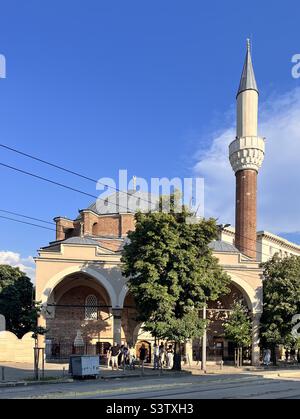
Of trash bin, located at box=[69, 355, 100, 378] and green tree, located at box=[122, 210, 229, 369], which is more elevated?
green tree, located at box=[122, 210, 229, 369]

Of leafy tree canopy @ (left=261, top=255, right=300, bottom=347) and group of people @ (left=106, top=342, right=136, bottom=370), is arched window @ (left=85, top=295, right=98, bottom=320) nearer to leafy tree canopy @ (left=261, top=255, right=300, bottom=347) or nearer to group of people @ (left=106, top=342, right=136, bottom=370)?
group of people @ (left=106, top=342, right=136, bottom=370)

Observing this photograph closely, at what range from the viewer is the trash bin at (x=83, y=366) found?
21750 mm

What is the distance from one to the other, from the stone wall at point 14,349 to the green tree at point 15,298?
21.2 ft

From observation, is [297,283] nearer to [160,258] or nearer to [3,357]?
[160,258]

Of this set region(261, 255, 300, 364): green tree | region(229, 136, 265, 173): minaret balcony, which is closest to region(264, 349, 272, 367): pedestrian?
region(261, 255, 300, 364): green tree

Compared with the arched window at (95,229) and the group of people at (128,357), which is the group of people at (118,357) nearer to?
the group of people at (128,357)

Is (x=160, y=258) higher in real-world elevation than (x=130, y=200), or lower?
lower

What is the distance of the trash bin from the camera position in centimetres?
2175

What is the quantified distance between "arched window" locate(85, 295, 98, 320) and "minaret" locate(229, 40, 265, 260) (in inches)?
557

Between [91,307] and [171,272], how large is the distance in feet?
46.4

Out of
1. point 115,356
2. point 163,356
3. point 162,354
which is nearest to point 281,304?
point 163,356

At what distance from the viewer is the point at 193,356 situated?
127 ft
